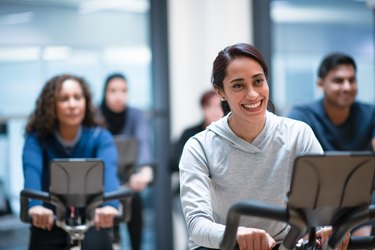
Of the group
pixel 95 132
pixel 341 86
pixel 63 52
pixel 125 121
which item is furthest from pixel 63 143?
pixel 63 52

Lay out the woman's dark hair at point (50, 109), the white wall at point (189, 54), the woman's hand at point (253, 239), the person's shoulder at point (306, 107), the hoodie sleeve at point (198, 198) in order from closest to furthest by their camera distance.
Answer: the woman's hand at point (253, 239) → the hoodie sleeve at point (198, 198) → the woman's dark hair at point (50, 109) → the person's shoulder at point (306, 107) → the white wall at point (189, 54)

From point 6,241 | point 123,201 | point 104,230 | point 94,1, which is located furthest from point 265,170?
point 94,1

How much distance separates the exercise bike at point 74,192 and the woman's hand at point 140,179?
1.62 m

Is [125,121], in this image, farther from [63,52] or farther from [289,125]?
[289,125]

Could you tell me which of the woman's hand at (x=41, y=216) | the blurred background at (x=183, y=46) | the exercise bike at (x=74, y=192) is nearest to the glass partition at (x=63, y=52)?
the blurred background at (x=183, y=46)

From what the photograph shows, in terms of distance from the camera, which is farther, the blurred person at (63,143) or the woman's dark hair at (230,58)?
the blurred person at (63,143)

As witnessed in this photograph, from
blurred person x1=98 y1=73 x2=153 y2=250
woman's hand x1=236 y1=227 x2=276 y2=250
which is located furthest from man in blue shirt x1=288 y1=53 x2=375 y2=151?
woman's hand x1=236 y1=227 x2=276 y2=250

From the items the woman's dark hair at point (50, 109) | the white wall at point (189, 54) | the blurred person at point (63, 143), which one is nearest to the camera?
the blurred person at point (63, 143)

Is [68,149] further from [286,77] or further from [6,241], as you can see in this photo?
[286,77]

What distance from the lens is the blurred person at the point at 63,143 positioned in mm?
2969

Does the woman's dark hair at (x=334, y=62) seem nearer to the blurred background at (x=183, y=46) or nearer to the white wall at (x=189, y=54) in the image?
the blurred background at (x=183, y=46)

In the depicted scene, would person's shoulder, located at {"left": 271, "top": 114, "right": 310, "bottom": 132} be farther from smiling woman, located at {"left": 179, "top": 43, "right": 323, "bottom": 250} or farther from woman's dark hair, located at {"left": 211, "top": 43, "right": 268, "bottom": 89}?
woman's dark hair, located at {"left": 211, "top": 43, "right": 268, "bottom": 89}

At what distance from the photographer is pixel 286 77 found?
545 centimetres

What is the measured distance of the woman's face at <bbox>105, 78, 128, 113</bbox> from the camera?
476 centimetres
